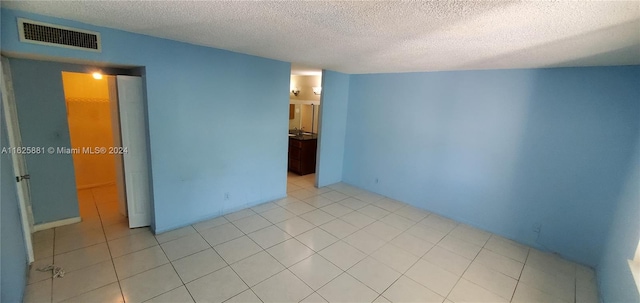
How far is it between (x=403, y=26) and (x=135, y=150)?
3184mm

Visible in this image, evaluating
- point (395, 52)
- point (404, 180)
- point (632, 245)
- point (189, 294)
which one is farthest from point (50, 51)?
point (632, 245)

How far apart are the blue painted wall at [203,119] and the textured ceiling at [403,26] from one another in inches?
10.5

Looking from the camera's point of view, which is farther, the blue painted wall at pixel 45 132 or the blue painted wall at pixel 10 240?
the blue painted wall at pixel 45 132

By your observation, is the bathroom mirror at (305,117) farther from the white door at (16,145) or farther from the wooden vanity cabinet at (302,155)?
the white door at (16,145)

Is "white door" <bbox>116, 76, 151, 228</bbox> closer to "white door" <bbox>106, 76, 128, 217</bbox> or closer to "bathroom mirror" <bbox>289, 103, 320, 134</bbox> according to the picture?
"white door" <bbox>106, 76, 128, 217</bbox>

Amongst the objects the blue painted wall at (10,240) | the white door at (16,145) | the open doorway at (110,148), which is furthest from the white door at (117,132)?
the blue painted wall at (10,240)

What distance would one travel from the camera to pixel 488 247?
3158 mm

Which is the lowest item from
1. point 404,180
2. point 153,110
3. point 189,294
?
point 189,294

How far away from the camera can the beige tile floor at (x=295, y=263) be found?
7.25 ft

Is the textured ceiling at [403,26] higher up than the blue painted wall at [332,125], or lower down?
higher up

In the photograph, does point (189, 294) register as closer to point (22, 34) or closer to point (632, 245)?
point (22, 34)

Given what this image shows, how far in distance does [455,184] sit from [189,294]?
146 inches

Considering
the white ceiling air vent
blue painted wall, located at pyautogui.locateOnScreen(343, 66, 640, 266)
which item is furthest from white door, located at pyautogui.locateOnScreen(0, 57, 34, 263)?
blue painted wall, located at pyautogui.locateOnScreen(343, 66, 640, 266)

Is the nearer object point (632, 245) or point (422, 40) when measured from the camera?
point (632, 245)
